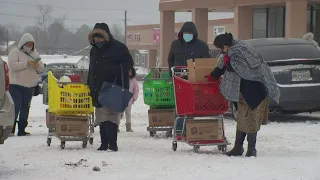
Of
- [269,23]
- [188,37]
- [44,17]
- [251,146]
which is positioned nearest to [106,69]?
[188,37]

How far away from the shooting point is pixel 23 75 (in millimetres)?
13016

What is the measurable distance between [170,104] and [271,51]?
3514 mm

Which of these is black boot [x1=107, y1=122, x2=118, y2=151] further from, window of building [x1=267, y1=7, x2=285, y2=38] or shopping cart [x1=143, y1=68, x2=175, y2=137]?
window of building [x1=267, y1=7, x2=285, y2=38]

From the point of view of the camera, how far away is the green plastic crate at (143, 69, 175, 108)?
39.0 feet

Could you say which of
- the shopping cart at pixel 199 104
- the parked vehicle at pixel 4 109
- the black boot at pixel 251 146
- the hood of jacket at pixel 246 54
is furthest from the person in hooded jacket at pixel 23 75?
the black boot at pixel 251 146

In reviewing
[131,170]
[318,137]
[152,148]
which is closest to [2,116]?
[131,170]

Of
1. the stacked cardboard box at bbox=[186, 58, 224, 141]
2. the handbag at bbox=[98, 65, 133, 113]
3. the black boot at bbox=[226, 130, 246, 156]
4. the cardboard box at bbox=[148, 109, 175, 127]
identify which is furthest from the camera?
the cardboard box at bbox=[148, 109, 175, 127]

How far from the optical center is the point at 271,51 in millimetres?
14789

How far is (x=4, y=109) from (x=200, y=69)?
2803mm

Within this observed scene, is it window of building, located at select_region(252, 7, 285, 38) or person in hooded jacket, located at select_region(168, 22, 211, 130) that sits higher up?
window of building, located at select_region(252, 7, 285, 38)

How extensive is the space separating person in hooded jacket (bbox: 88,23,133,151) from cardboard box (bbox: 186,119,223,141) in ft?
3.81

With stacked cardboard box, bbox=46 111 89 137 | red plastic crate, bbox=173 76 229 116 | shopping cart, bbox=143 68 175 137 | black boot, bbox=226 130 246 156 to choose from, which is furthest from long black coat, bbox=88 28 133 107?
black boot, bbox=226 130 246 156

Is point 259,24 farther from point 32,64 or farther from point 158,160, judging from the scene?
point 158,160

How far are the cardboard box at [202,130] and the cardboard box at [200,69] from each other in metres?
0.64
